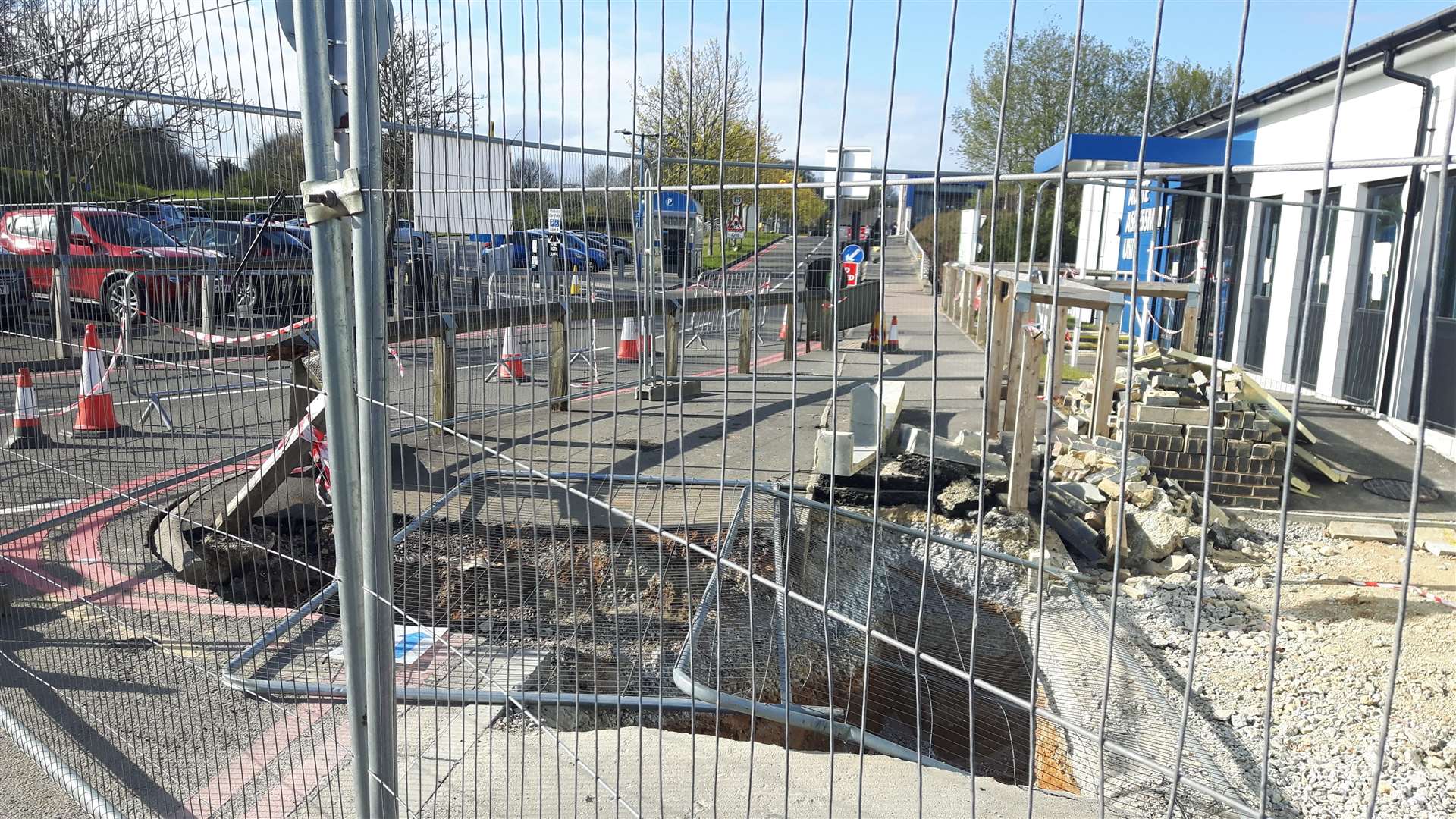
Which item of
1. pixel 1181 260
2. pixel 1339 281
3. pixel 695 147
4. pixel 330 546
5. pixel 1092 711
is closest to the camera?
pixel 695 147

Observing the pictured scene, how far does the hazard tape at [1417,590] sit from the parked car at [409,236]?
6.13 m

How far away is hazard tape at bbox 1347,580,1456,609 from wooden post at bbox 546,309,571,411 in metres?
5.16

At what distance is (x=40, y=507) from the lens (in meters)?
6.00

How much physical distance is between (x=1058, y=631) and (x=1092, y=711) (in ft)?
2.62

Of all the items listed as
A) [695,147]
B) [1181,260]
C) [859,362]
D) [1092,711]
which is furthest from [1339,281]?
[695,147]

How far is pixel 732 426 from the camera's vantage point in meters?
9.97

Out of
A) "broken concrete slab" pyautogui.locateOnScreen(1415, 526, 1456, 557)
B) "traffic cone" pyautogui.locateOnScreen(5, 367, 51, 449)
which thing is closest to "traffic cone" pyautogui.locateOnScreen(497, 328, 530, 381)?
"traffic cone" pyautogui.locateOnScreen(5, 367, 51, 449)

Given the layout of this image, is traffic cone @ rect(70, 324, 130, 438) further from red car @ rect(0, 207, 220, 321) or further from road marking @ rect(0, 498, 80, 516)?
red car @ rect(0, 207, 220, 321)

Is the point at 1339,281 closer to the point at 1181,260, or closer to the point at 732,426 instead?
the point at 1181,260

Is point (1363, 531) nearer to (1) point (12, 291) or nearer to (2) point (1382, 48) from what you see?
(2) point (1382, 48)

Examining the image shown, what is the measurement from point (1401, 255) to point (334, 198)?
10.8 meters

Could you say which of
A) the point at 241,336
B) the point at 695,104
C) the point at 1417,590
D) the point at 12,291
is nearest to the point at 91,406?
the point at 12,291

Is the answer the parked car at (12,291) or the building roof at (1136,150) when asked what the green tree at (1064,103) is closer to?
the building roof at (1136,150)

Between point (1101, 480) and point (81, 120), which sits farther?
point (1101, 480)
